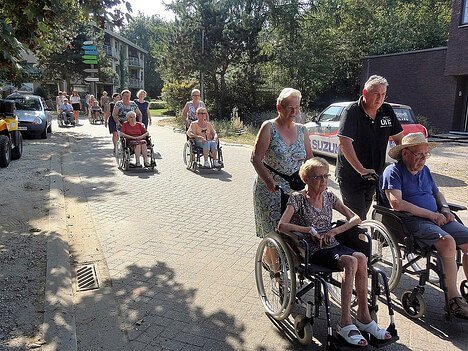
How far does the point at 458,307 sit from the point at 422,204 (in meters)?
0.97

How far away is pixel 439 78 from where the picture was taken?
19156mm

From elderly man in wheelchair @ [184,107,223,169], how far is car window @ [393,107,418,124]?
4.26 meters

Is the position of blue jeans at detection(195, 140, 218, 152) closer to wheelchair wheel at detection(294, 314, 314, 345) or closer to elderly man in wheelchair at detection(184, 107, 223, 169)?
elderly man in wheelchair at detection(184, 107, 223, 169)

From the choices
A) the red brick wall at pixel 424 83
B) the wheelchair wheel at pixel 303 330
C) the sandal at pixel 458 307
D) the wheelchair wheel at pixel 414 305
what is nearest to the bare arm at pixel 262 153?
the wheelchair wheel at pixel 303 330

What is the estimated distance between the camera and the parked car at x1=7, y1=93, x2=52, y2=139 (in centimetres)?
1572

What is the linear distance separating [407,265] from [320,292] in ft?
3.68

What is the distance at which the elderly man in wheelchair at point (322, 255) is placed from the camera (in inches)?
118

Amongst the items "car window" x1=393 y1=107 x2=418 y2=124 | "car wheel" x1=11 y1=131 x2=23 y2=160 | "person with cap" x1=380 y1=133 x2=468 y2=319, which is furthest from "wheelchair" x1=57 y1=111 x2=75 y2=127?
"person with cap" x1=380 y1=133 x2=468 y2=319

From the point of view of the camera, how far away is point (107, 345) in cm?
317

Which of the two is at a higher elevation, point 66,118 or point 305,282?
point 66,118

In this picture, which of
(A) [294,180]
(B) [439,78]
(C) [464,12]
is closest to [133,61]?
(B) [439,78]

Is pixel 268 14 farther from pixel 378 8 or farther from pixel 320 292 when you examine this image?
pixel 320 292

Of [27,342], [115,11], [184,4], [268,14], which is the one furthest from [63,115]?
[27,342]

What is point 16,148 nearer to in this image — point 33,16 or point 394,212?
point 33,16
